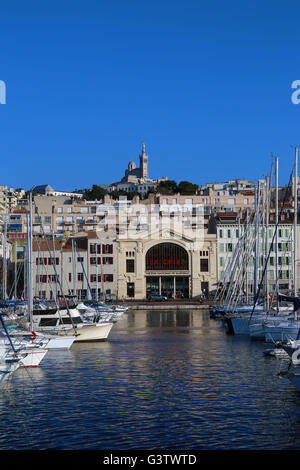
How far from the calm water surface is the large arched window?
74.1m

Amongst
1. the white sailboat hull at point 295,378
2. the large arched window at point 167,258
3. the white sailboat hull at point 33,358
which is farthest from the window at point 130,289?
the white sailboat hull at point 295,378

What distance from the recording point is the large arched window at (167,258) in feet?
411

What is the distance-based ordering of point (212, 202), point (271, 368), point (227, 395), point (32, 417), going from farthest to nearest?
point (212, 202) → point (271, 368) → point (227, 395) → point (32, 417)

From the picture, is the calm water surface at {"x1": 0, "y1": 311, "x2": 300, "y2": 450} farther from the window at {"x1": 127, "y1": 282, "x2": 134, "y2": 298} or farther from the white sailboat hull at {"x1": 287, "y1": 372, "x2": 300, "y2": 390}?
the window at {"x1": 127, "y1": 282, "x2": 134, "y2": 298}

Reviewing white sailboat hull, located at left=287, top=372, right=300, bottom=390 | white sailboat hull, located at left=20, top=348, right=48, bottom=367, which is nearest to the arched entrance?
white sailboat hull, located at left=20, top=348, right=48, bottom=367

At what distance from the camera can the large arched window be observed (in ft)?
411

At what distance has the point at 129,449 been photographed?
2280 centimetres

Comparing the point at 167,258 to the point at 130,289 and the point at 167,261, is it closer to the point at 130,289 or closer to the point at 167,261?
the point at 167,261

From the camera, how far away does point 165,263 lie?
125375mm

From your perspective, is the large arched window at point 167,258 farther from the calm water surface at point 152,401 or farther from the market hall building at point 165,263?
the calm water surface at point 152,401
